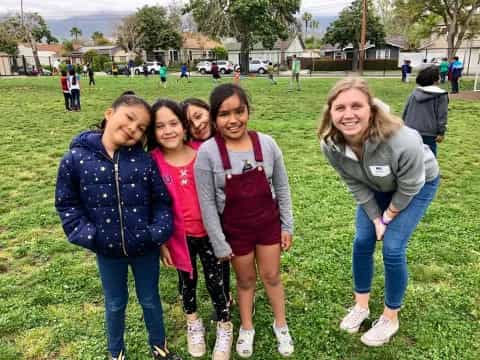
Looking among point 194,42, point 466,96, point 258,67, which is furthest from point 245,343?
point 194,42

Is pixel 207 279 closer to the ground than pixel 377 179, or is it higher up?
closer to the ground

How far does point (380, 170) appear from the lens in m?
2.29

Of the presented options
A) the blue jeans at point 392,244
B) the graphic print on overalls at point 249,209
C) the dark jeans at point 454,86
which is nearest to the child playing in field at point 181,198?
the graphic print on overalls at point 249,209

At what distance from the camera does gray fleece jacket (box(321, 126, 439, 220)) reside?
220cm

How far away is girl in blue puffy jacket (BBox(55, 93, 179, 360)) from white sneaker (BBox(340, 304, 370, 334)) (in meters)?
1.44

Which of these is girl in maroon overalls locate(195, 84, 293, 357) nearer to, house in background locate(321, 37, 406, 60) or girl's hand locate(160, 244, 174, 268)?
girl's hand locate(160, 244, 174, 268)

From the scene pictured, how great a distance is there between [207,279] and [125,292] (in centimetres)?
50

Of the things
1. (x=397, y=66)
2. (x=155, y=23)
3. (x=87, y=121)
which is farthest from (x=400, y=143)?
(x=155, y=23)

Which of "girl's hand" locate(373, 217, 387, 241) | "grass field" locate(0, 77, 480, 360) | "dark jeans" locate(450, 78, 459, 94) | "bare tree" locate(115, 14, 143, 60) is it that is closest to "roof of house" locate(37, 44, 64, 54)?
"bare tree" locate(115, 14, 143, 60)

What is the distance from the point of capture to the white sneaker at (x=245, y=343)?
2.57 meters

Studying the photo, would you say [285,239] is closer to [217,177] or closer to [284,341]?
[217,177]

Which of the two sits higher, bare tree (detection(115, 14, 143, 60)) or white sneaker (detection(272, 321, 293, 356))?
bare tree (detection(115, 14, 143, 60))

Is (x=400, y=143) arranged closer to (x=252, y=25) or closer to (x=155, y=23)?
(x=252, y=25)

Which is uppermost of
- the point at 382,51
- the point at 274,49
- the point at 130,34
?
the point at 130,34
